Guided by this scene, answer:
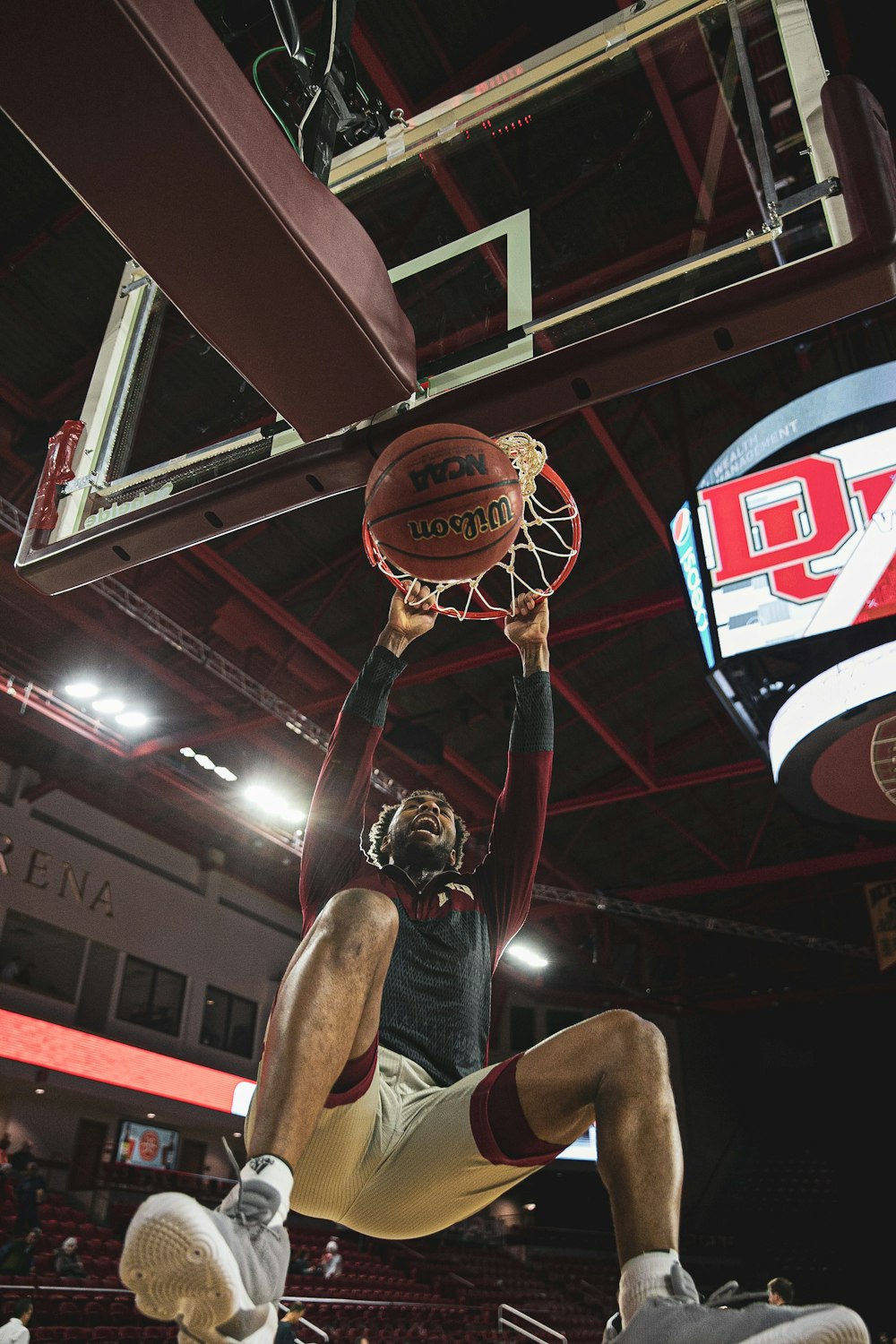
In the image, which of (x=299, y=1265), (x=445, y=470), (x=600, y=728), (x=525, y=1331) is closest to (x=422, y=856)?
(x=445, y=470)

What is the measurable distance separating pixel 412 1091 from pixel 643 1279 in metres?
0.74

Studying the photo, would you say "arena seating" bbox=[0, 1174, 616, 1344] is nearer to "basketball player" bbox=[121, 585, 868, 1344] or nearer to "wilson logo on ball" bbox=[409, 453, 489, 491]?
"basketball player" bbox=[121, 585, 868, 1344]

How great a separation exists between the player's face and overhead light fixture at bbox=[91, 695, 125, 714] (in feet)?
30.4

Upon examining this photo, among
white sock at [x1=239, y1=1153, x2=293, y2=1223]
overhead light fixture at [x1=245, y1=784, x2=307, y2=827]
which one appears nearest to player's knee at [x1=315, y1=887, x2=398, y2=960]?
white sock at [x1=239, y1=1153, x2=293, y2=1223]

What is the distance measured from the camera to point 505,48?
21.2 feet

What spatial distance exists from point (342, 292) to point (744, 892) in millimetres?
18249

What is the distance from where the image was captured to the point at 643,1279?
74.2 inches

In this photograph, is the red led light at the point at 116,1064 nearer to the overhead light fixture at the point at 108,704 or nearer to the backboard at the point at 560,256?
the overhead light fixture at the point at 108,704

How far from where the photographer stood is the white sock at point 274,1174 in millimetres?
1861

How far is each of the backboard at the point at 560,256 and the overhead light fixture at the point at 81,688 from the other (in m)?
7.95

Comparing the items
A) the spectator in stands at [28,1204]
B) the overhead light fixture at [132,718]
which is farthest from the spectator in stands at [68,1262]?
the overhead light fixture at [132,718]

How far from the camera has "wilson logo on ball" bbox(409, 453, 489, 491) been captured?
287cm

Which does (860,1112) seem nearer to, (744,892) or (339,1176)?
(744,892)

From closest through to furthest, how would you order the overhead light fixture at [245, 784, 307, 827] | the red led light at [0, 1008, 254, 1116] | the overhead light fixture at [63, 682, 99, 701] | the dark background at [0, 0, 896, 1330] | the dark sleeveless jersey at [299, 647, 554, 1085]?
the dark sleeveless jersey at [299, 647, 554, 1085], the dark background at [0, 0, 896, 1330], the red led light at [0, 1008, 254, 1116], the overhead light fixture at [63, 682, 99, 701], the overhead light fixture at [245, 784, 307, 827]
